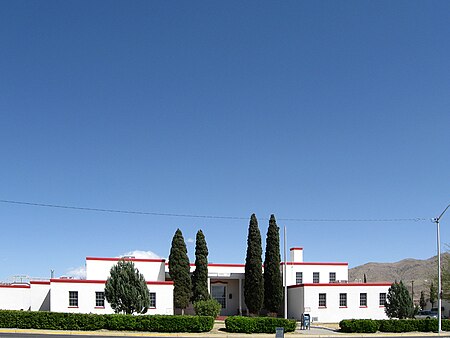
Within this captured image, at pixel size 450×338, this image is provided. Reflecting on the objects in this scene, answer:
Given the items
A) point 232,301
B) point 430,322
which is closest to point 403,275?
point 232,301

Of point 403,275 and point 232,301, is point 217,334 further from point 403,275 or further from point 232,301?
point 403,275

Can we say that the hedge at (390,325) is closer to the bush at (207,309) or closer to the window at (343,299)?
the window at (343,299)

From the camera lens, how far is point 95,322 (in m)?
37.7

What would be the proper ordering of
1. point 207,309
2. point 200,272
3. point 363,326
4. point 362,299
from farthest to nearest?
1. point 200,272
2. point 362,299
3. point 207,309
4. point 363,326

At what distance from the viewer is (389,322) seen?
4131 cm

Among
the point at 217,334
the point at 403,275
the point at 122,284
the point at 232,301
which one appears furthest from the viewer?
the point at 403,275

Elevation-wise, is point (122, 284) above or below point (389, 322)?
above

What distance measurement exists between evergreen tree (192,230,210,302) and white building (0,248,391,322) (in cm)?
344

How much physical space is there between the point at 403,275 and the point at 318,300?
475 ft

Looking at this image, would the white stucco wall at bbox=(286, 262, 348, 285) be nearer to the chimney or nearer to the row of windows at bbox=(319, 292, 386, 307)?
the chimney

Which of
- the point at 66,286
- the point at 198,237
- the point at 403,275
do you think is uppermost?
the point at 198,237

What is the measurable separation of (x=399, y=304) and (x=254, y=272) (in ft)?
45.1

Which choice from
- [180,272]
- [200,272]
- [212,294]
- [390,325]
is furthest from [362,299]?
[180,272]

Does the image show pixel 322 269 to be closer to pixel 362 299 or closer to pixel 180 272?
pixel 362 299
